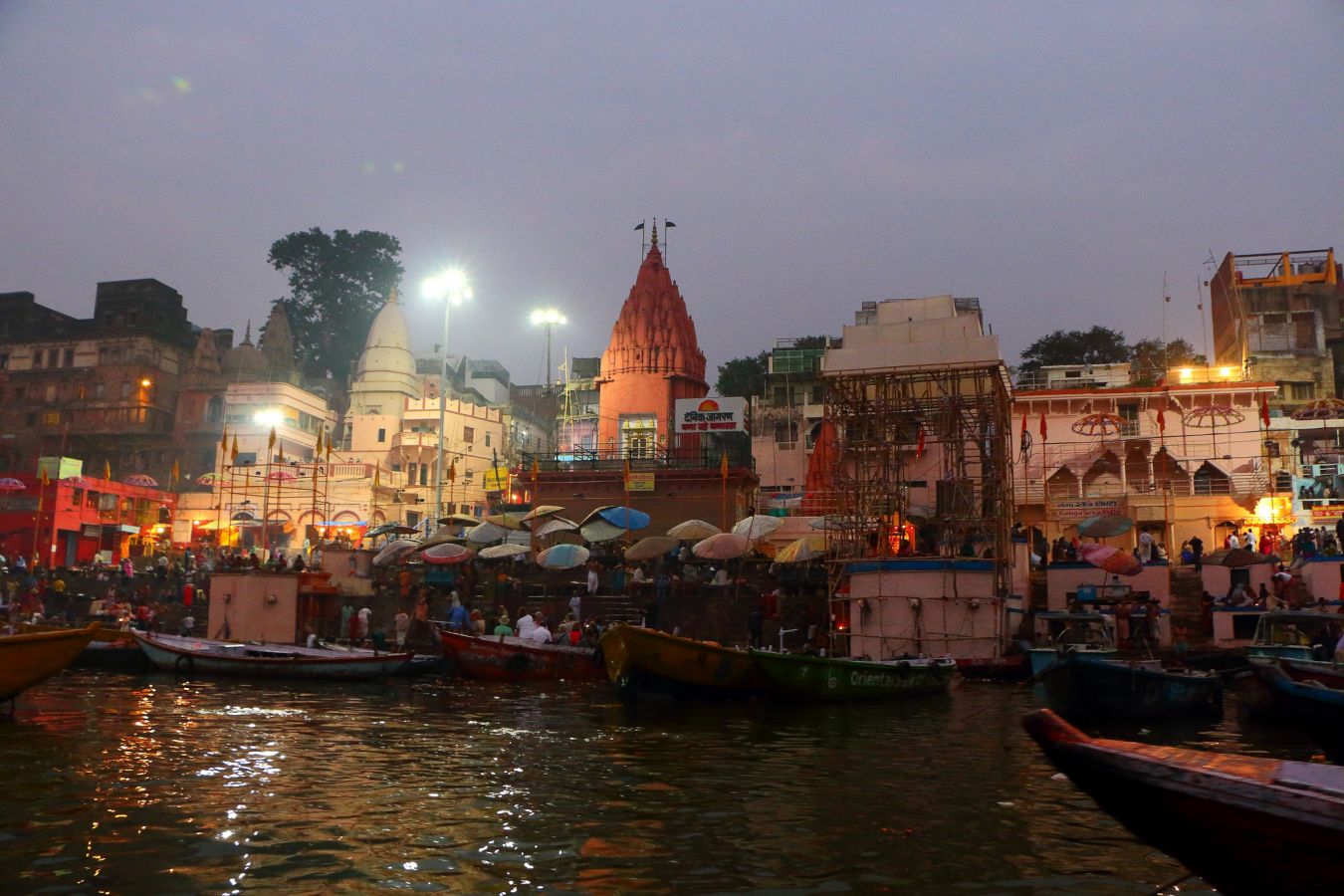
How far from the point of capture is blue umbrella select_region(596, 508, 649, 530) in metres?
30.4

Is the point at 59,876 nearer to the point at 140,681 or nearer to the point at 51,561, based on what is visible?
the point at 140,681

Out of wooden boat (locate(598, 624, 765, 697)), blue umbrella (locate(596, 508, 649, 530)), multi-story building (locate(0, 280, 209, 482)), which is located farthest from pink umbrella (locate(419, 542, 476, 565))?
multi-story building (locate(0, 280, 209, 482))

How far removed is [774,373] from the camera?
49.8 m

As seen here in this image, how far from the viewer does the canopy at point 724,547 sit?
92.7 ft

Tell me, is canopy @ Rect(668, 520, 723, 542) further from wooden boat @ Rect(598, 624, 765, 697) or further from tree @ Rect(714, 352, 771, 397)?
tree @ Rect(714, 352, 771, 397)

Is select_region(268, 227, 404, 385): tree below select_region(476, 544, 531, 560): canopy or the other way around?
the other way around

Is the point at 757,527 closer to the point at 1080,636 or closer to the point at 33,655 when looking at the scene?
the point at 1080,636

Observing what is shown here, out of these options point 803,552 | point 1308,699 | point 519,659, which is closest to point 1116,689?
point 1308,699

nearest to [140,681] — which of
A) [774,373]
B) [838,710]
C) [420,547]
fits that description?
[420,547]

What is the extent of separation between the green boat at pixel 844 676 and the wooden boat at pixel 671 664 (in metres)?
0.46

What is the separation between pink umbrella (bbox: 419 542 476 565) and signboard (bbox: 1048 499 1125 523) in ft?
73.5

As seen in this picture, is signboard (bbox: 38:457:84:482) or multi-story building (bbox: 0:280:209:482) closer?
signboard (bbox: 38:457:84:482)

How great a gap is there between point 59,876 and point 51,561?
45.5 m

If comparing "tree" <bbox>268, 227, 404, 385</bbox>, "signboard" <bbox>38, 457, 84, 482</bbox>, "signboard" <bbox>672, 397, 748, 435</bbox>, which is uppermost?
"tree" <bbox>268, 227, 404, 385</bbox>
